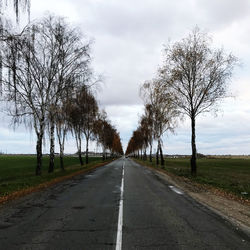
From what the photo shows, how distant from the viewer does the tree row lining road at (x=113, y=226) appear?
210 inches

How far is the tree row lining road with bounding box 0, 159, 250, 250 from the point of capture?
17.5 feet

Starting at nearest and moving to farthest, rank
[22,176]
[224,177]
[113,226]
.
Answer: [113,226] → [224,177] → [22,176]

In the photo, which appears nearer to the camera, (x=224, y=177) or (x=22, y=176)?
(x=224, y=177)

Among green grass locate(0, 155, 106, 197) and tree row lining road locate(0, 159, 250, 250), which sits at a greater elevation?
tree row lining road locate(0, 159, 250, 250)

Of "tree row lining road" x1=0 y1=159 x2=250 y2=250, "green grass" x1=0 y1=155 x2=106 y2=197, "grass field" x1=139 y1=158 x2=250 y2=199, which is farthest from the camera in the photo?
"grass field" x1=139 y1=158 x2=250 y2=199

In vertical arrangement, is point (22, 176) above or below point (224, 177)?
above

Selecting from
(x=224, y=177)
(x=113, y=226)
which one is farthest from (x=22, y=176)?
(x=113, y=226)

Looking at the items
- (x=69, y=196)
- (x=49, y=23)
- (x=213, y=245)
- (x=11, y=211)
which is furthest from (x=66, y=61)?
(x=213, y=245)

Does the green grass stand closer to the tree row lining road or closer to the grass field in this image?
the tree row lining road

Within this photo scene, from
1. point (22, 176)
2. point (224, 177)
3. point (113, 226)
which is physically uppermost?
point (113, 226)

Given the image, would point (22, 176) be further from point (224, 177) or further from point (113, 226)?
point (113, 226)

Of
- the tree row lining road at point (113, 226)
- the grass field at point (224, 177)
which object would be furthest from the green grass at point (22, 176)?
the grass field at point (224, 177)

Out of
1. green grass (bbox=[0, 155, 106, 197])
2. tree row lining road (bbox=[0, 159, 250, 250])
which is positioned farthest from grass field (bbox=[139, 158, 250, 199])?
green grass (bbox=[0, 155, 106, 197])

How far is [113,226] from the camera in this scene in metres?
6.66
